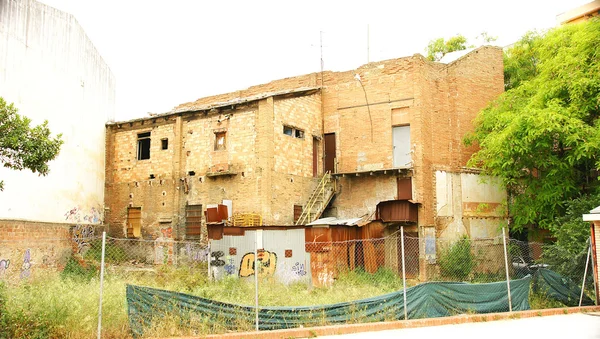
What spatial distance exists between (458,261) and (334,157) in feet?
24.0

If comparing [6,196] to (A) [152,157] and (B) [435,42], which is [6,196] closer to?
(A) [152,157]

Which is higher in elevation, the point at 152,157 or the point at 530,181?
the point at 152,157

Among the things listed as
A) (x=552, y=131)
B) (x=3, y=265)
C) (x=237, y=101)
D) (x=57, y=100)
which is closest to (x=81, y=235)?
(x=3, y=265)

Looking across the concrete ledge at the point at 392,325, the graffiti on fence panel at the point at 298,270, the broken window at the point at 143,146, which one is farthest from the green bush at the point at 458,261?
the broken window at the point at 143,146

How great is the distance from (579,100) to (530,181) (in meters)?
3.92

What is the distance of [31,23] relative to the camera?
2273cm

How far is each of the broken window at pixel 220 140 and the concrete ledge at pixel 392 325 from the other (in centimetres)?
1470

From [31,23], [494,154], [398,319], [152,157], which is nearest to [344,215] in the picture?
[494,154]

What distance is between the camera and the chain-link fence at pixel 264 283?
10.3m

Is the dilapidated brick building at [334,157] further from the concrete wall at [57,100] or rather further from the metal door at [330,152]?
the concrete wall at [57,100]

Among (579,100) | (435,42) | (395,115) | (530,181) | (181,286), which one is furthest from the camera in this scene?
(435,42)

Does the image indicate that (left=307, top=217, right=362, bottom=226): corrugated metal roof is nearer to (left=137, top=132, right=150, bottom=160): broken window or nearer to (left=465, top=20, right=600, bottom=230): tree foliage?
(left=465, top=20, right=600, bottom=230): tree foliage

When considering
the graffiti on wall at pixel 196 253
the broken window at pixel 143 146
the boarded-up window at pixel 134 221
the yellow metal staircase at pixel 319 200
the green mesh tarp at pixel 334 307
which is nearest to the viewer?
the green mesh tarp at pixel 334 307

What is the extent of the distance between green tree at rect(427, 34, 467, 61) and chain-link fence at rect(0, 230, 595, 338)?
1531 cm
